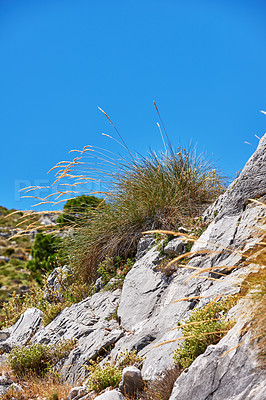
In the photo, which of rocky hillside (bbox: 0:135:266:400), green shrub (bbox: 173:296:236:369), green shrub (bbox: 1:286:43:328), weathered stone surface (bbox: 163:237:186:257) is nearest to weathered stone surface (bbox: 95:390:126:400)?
rocky hillside (bbox: 0:135:266:400)

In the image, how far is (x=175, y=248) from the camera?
491 cm

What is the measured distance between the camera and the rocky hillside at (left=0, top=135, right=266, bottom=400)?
249 cm

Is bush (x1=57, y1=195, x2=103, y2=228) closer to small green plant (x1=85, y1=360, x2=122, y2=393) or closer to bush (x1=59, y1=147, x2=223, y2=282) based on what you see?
bush (x1=59, y1=147, x2=223, y2=282)

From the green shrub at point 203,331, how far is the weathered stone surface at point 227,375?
0.23 meters

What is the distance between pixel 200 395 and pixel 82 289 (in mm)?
4201

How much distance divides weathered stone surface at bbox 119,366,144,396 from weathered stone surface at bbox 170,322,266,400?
0.85 m

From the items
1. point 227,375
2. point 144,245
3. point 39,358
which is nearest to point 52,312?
point 39,358

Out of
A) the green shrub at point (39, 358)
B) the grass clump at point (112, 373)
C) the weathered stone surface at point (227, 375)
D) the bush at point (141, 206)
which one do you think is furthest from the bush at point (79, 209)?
the weathered stone surface at point (227, 375)

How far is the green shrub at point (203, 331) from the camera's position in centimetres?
297

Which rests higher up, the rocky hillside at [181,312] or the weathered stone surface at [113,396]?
the rocky hillside at [181,312]

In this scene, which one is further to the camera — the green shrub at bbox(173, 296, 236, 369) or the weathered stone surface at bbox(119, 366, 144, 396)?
the weathered stone surface at bbox(119, 366, 144, 396)

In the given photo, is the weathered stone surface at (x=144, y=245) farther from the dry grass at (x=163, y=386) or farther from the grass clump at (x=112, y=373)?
the dry grass at (x=163, y=386)

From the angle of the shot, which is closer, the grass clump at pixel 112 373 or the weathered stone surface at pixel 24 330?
the grass clump at pixel 112 373

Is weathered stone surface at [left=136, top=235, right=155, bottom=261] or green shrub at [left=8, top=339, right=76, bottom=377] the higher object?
weathered stone surface at [left=136, top=235, right=155, bottom=261]
